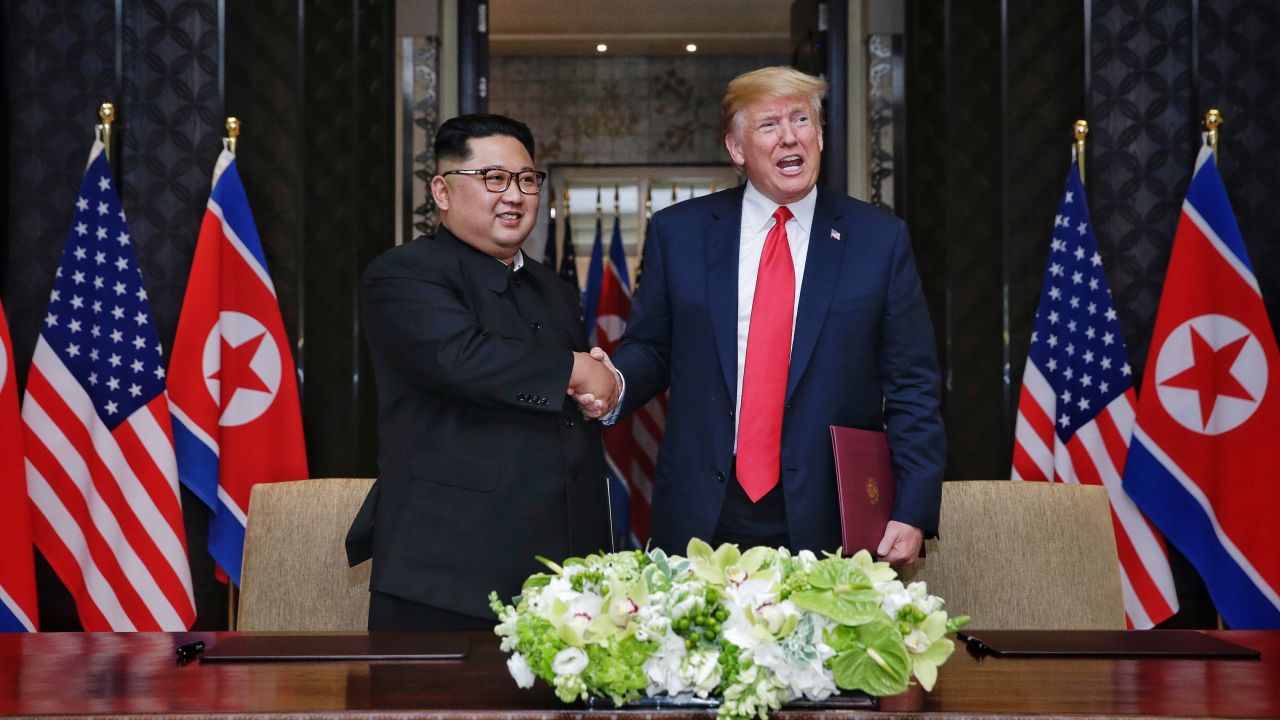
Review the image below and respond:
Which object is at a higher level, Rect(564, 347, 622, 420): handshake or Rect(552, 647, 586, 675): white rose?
Rect(564, 347, 622, 420): handshake

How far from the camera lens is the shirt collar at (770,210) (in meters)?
2.25

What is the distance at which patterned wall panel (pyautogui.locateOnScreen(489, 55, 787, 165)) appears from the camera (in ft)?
28.2

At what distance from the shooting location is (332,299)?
4035mm

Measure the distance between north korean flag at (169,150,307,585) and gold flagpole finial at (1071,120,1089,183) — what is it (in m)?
2.32

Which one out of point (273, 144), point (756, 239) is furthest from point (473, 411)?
point (273, 144)

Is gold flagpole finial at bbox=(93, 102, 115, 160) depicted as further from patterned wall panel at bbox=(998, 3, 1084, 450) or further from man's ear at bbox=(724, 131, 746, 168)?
patterned wall panel at bbox=(998, 3, 1084, 450)

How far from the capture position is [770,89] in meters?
2.17

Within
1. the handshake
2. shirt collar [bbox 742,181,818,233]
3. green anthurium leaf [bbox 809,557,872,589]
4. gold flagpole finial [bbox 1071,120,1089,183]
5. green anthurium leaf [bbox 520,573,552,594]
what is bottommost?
green anthurium leaf [bbox 520,573,552,594]

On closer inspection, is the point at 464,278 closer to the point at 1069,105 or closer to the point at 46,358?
the point at 46,358

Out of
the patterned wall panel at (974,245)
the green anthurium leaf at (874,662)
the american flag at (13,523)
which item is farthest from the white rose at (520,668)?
the patterned wall panel at (974,245)

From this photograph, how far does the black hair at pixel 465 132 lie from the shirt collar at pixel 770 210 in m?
0.42

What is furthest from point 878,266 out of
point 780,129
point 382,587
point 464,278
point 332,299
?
point 332,299

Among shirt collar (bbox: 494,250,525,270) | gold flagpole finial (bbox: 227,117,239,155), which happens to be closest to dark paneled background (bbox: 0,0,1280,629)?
gold flagpole finial (bbox: 227,117,239,155)

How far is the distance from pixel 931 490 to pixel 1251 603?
163 centimetres
